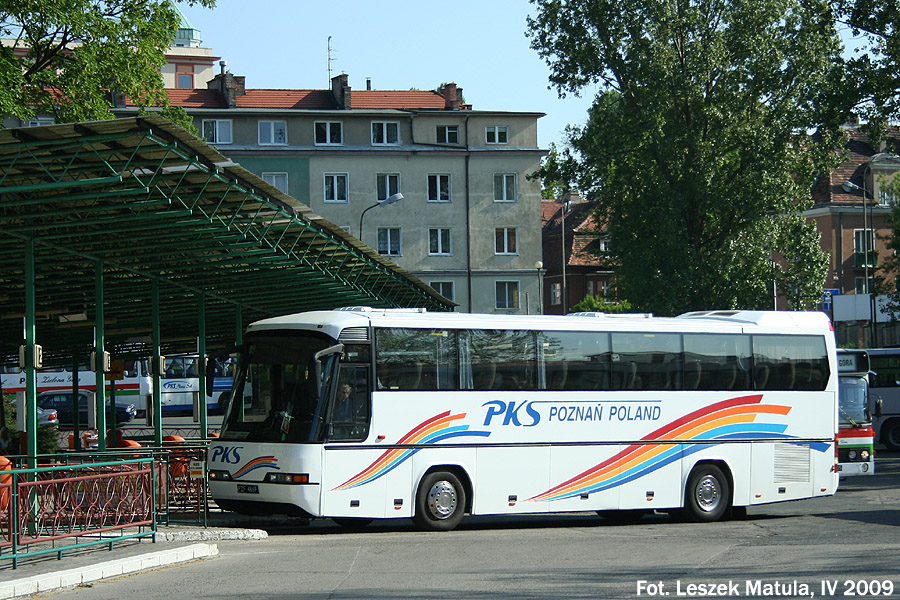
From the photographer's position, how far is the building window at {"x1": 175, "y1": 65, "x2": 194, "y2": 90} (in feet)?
398

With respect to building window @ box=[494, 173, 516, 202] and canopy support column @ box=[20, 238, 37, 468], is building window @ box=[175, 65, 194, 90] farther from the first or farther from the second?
canopy support column @ box=[20, 238, 37, 468]

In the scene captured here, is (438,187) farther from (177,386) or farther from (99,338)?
(99,338)

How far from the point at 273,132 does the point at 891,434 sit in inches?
1627

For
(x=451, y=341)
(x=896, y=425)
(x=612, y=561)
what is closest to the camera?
(x=612, y=561)

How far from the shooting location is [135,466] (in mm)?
14852

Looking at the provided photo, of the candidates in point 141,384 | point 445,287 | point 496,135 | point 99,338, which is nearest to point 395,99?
point 496,135

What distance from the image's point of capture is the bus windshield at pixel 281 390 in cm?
1702

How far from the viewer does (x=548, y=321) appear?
1902 cm

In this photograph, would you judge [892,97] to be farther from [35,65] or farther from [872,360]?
[35,65]

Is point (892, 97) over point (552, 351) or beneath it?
over

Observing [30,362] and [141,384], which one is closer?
[30,362]

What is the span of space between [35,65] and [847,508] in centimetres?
2137

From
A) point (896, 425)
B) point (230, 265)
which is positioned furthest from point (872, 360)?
point (230, 265)

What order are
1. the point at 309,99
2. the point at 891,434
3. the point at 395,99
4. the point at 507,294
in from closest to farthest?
the point at 891,434 → the point at 507,294 → the point at 309,99 → the point at 395,99
